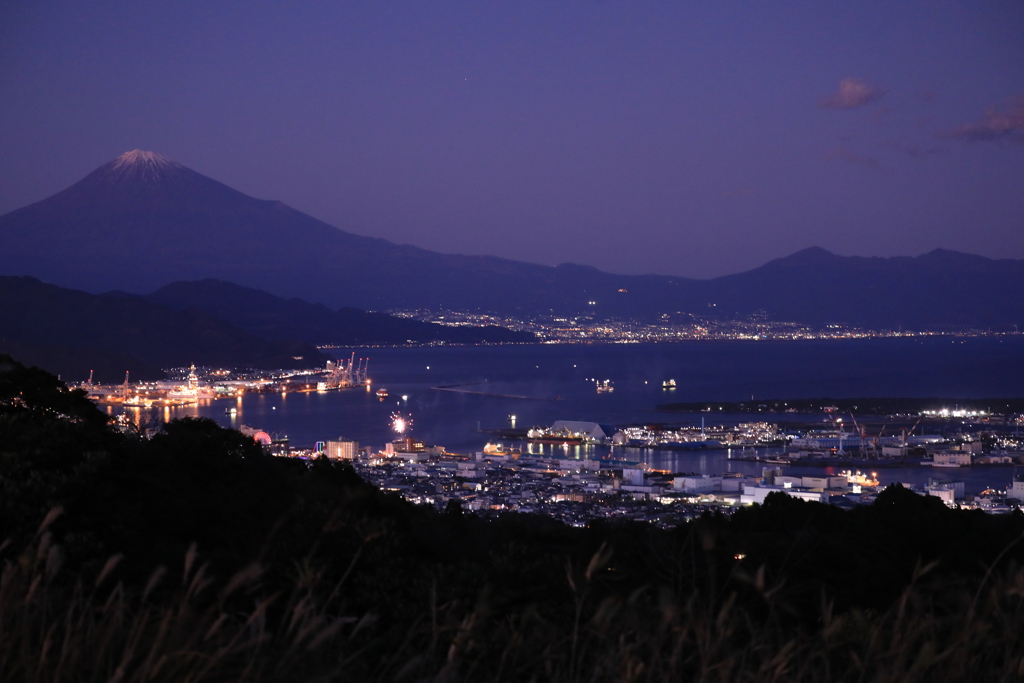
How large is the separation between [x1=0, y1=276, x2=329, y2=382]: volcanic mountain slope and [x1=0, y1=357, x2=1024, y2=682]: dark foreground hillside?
103ft

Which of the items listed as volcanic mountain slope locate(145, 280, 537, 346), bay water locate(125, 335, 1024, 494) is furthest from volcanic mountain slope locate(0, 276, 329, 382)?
volcanic mountain slope locate(145, 280, 537, 346)

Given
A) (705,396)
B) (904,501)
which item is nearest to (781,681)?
(904,501)

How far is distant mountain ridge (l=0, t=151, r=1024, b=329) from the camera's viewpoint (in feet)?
294

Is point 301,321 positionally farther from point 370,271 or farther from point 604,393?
point 604,393

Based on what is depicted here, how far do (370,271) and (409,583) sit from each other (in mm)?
117487

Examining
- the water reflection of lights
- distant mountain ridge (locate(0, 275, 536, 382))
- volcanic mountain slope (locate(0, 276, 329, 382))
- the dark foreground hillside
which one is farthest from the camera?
distant mountain ridge (locate(0, 275, 536, 382))

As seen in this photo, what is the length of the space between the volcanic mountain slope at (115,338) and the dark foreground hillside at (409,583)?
31.4 m

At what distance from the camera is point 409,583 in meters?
3.22

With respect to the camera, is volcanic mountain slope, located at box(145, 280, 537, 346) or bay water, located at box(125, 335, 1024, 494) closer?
bay water, located at box(125, 335, 1024, 494)

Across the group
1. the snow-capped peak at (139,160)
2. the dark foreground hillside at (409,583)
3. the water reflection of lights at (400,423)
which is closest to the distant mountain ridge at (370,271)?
the snow-capped peak at (139,160)

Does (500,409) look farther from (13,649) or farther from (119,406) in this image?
(13,649)

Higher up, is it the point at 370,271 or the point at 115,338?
the point at 370,271

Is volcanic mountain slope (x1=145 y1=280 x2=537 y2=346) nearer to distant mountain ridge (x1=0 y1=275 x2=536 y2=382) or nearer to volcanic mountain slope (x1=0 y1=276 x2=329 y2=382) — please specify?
distant mountain ridge (x1=0 y1=275 x2=536 y2=382)

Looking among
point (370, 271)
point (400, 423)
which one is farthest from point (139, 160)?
point (400, 423)
